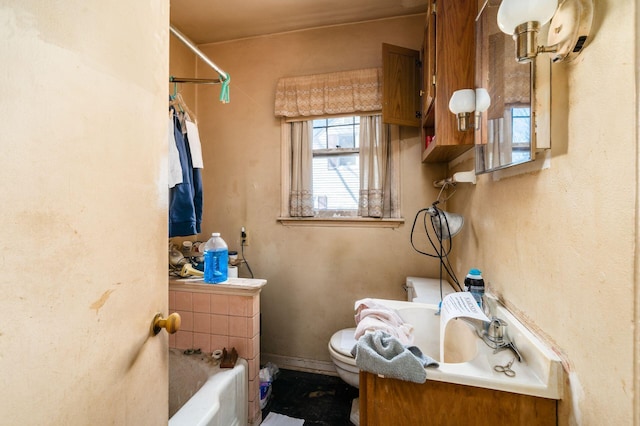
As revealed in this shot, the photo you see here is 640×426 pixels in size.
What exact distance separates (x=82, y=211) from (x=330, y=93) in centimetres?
196

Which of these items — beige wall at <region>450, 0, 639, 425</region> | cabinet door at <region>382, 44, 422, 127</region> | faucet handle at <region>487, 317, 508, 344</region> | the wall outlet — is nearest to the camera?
beige wall at <region>450, 0, 639, 425</region>

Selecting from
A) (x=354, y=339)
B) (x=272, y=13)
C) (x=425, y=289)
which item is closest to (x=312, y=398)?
(x=354, y=339)

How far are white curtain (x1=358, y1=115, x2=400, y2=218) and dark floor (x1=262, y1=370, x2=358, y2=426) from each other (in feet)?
4.11

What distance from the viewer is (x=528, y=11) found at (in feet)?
2.10

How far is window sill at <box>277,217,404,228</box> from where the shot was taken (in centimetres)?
213

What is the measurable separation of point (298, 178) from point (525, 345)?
5.81ft

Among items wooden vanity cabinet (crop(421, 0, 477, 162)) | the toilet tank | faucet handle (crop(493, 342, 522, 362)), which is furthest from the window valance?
faucet handle (crop(493, 342, 522, 362))

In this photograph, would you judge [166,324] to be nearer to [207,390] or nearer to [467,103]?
[207,390]

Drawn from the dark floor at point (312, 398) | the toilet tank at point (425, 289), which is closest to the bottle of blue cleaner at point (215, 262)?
the dark floor at point (312, 398)

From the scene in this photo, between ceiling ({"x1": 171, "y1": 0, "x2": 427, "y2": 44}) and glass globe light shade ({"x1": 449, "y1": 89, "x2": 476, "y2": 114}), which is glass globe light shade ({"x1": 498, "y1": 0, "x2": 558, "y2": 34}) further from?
ceiling ({"x1": 171, "y1": 0, "x2": 427, "y2": 44})

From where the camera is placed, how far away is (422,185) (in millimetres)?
2113

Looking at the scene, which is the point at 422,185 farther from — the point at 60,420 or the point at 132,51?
the point at 60,420

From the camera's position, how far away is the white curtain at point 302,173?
2273mm

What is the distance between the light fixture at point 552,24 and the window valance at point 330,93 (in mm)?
1463
